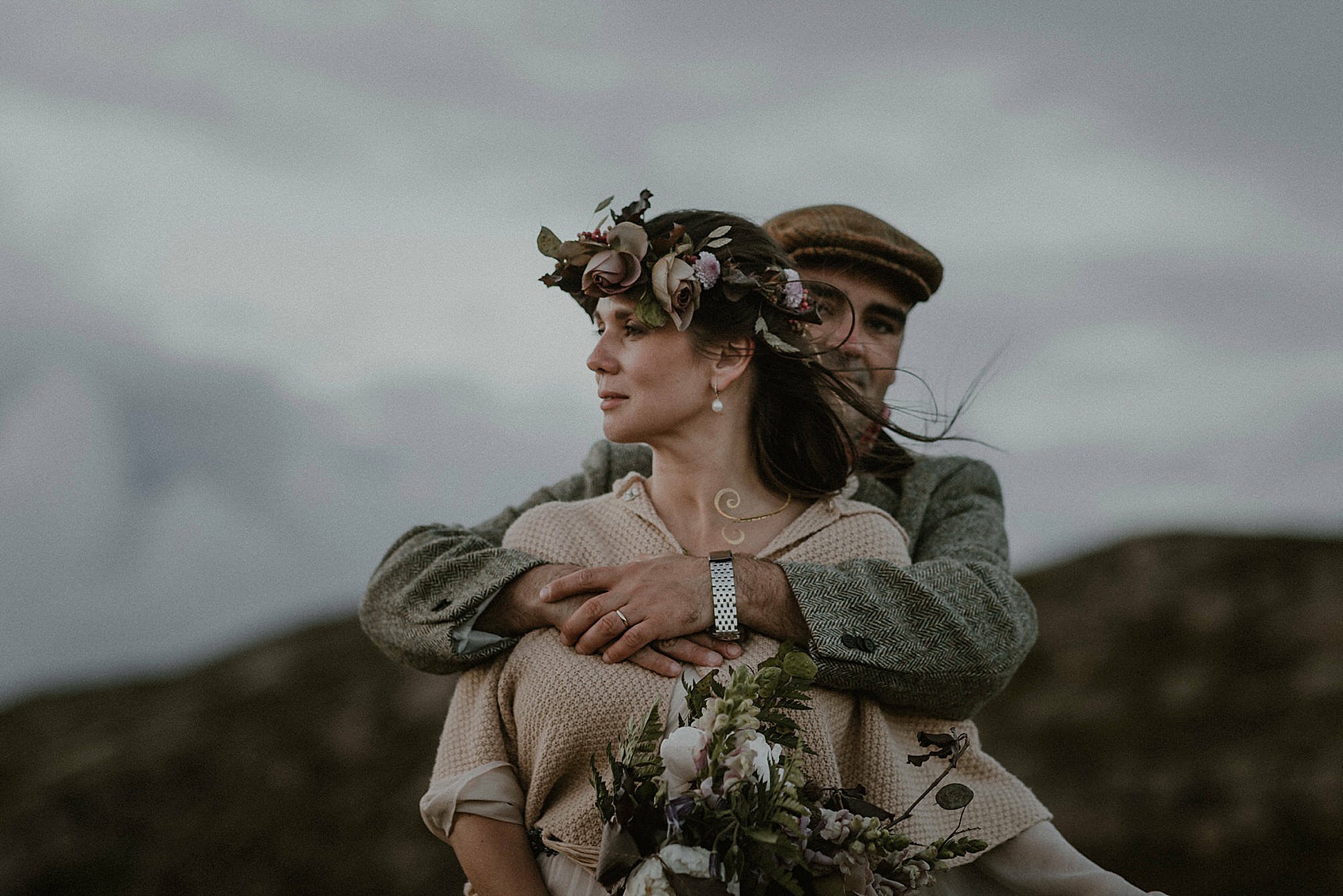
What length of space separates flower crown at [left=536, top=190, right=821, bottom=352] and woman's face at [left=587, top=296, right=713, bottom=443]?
4 cm

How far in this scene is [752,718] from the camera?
2.35 meters

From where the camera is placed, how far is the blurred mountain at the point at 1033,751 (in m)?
10.5

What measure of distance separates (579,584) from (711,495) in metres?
0.53

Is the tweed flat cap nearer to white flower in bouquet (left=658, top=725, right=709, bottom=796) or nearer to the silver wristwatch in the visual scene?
the silver wristwatch

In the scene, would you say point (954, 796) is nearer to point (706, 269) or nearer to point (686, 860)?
point (686, 860)

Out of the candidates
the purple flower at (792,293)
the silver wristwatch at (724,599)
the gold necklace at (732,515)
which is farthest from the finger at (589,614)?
the purple flower at (792,293)

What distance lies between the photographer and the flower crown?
121 inches

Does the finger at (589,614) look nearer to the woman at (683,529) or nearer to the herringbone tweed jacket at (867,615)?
the woman at (683,529)

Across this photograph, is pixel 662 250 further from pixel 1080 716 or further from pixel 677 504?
pixel 1080 716

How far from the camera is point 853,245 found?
13.6ft

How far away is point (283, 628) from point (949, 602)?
37.6 feet

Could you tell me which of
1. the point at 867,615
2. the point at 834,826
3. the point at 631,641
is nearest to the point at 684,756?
the point at 834,826

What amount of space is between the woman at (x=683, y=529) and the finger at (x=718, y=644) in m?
0.04

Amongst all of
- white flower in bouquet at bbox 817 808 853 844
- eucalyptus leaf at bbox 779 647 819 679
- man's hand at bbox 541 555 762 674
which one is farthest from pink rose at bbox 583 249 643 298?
white flower in bouquet at bbox 817 808 853 844
